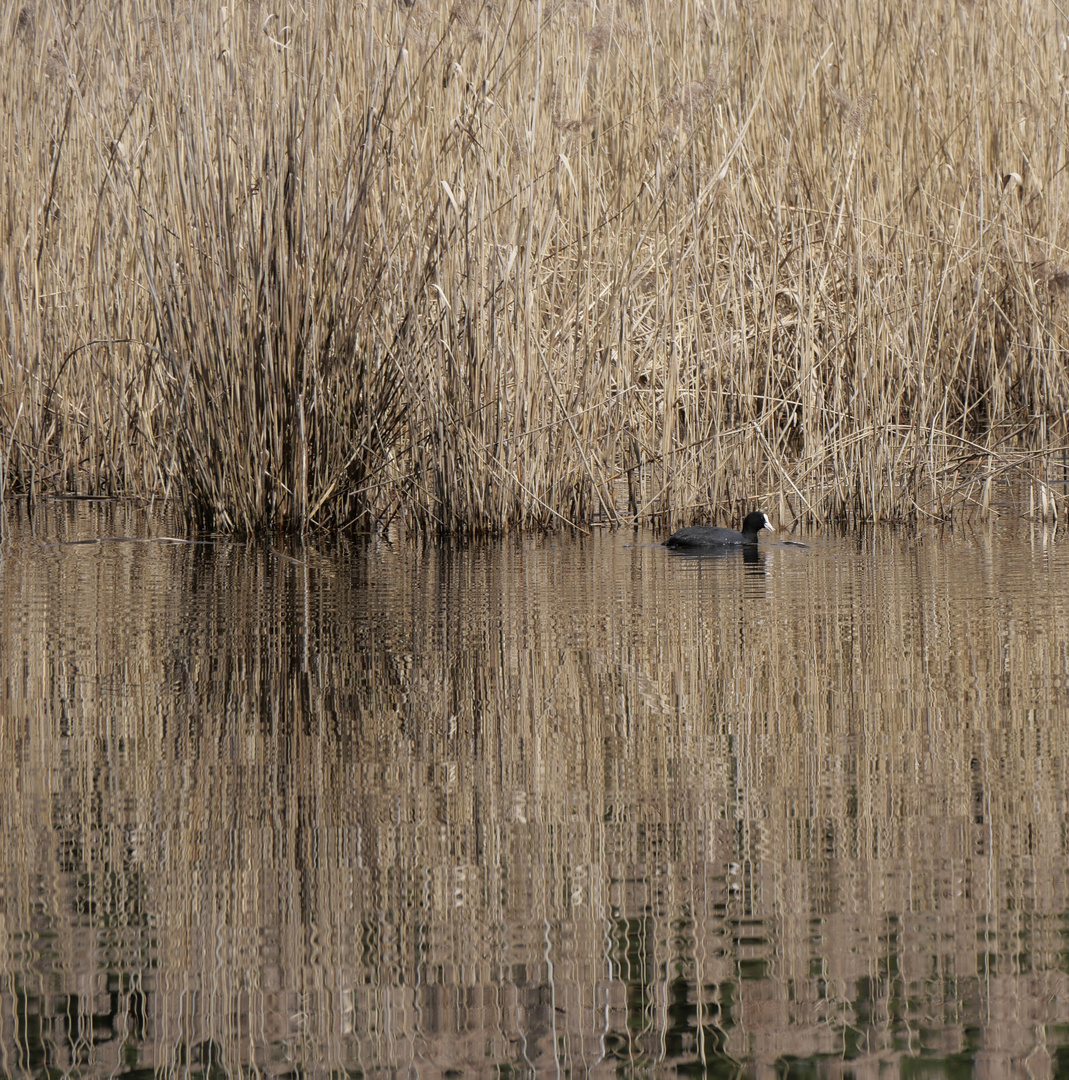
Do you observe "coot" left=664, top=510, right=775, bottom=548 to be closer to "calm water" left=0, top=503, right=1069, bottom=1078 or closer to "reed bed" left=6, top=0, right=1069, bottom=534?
"reed bed" left=6, top=0, right=1069, bottom=534

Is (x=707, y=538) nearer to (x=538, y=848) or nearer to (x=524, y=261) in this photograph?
(x=524, y=261)

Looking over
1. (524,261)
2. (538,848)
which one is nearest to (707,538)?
(524,261)

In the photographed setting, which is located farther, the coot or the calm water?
the coot

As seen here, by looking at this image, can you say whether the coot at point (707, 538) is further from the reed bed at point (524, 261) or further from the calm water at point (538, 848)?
the calm water at point (538, 848)

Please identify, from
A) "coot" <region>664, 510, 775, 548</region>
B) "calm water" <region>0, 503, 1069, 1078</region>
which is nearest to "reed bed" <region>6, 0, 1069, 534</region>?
Result: "coot" <region>664, 510, 775, 548</region>

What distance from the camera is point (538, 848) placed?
1.37m

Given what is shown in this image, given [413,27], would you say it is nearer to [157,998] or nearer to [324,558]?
[324,558]

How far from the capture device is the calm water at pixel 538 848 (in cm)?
103

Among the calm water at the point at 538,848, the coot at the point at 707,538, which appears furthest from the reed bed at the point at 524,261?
the calm water at the point at 538,848

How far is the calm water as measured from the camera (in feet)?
3.39

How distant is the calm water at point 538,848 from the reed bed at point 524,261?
1641 millimetres

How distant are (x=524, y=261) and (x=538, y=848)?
3060 mm

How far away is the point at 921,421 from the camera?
4672 mm

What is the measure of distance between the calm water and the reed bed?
1641mm
